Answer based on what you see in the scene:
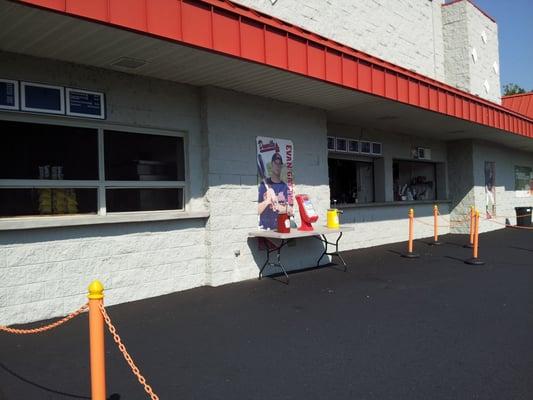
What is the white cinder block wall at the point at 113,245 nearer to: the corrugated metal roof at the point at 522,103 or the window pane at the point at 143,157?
the window pane at the point at 143,157

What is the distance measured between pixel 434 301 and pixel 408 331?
156cm

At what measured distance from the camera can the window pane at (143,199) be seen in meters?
6.75

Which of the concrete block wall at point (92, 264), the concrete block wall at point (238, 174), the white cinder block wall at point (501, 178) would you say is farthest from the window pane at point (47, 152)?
the white cinder block wall at point (501, 178)

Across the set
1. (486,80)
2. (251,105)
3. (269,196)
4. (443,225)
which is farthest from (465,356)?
(486,80)

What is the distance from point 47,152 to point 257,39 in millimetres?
3157

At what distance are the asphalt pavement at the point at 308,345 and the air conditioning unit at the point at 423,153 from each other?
7.33m

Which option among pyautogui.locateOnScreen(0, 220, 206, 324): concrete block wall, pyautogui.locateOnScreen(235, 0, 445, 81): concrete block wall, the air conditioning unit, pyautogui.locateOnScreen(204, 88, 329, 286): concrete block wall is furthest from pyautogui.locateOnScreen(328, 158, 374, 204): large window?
pyautogui.locateOnScreen(0, 220, 206, 324): concrete block wall

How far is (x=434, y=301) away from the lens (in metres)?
6.50

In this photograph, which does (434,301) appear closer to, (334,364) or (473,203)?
(334,364)

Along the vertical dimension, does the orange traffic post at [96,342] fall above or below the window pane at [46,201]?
below

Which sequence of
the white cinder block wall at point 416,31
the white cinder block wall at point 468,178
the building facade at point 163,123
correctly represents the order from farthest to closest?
the white cinder block wall at point 468,178 → the white cinder block wall at point 416,31 → the building facade at point 163,123

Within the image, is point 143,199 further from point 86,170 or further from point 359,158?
point 359,158

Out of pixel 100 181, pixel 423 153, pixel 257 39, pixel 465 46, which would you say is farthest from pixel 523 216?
pixel 100 181

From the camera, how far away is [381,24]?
496 inches
